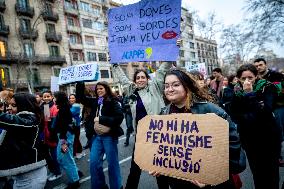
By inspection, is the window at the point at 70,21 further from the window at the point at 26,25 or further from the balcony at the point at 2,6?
the balcony at the point at 2,6

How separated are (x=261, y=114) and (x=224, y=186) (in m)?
1.08

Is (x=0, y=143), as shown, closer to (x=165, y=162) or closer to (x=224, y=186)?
(x=165, y=162)

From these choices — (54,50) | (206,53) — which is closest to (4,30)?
(54,50)

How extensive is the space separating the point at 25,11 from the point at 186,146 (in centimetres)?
3685

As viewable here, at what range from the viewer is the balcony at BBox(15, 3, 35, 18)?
33709 millimetres

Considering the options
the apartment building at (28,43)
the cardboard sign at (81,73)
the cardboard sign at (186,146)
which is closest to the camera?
the cardboard sign at (186,146)

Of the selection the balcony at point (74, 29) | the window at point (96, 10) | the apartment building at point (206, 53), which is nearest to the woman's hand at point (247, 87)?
the balcony at point (74, 29)

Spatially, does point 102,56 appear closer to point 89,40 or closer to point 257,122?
point 89,40

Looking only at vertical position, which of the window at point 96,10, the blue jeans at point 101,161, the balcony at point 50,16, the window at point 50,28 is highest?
the window at point 96,10

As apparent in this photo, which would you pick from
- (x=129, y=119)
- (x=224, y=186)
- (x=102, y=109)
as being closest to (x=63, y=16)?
(x=129, y=119)

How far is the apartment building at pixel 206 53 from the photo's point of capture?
72562 millimetres

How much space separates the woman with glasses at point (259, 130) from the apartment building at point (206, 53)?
219 feet

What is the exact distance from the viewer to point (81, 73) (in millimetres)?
5648

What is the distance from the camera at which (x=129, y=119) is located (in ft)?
30.1
